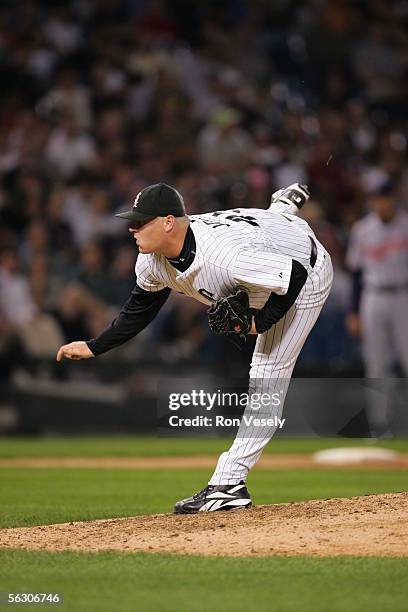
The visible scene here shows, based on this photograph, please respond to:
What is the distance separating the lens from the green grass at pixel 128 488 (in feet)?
23.2

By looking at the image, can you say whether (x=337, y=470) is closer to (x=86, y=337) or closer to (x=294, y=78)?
(x=86, y=337)

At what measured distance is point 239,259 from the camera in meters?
5.56

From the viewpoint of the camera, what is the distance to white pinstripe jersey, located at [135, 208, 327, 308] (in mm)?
5562

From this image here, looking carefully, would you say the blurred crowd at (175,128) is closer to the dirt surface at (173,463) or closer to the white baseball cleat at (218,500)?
the dirt surface at (173,463)

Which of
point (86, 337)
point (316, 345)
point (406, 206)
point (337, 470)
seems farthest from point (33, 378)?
point (406, 206)

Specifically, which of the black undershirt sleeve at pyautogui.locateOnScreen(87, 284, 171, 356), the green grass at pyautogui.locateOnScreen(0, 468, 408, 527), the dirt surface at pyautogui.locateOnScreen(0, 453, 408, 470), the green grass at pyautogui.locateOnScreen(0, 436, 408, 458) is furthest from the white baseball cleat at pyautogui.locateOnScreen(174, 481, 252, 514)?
the green grass at pyautogui.locateOnScreen(0, 436, 408, 458)

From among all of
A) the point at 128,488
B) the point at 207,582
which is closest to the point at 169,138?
the point at 128,488

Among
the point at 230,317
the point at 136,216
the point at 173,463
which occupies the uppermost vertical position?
the point at 136,216

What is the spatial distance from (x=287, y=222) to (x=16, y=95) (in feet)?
31.5

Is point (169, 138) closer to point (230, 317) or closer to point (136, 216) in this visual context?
point (136, 216)

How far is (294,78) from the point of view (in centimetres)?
1576

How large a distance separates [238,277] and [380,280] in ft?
22.7

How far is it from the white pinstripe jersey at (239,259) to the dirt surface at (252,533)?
3.66ft

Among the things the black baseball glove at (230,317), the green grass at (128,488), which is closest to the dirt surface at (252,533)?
the green grass at (128,488)
